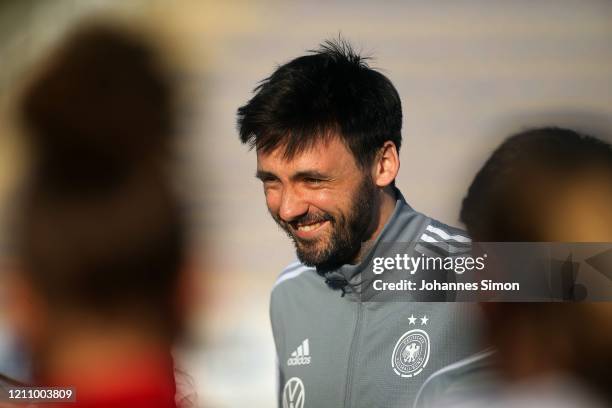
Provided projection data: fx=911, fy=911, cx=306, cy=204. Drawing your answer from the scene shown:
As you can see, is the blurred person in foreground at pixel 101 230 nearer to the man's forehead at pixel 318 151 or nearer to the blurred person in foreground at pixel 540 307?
the man's forehead at pixel 318 151

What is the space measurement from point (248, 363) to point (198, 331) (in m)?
0.18

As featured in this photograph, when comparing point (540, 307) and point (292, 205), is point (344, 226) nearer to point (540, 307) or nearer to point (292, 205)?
point (292, 205)

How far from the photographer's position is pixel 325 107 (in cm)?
262

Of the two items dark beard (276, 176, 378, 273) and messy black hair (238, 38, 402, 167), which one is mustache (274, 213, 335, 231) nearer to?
dark beard (276, 176, 378, 273)

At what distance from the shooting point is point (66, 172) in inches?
108

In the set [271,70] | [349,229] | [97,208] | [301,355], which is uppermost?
[271,70]

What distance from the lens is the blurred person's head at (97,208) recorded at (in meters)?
2.70

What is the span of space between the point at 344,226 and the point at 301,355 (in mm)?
412

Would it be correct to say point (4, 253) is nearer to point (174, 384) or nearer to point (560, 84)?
point (174, 384)

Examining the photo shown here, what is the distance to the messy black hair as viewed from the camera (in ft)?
8.58

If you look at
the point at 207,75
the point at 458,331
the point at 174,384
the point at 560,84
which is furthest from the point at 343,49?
the point at 174,384

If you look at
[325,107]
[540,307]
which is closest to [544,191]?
[540,307]

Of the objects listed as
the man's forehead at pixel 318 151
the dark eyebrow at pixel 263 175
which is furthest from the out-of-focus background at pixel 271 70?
→ the man's forehead at pixel 318 151

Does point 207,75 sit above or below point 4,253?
above
